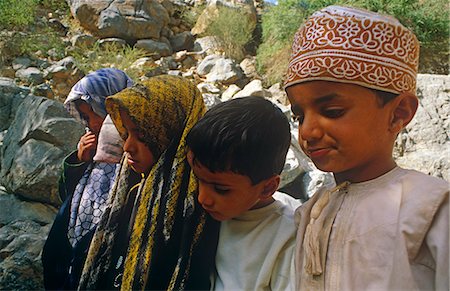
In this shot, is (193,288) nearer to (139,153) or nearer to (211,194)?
(211,194)

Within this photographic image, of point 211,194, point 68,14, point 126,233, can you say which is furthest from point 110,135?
point 68,14

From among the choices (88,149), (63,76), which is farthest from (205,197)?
(63,76)

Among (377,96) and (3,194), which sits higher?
(377,96)

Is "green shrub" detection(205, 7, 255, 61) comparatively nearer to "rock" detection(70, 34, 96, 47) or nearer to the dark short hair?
"rock" detection(70, 34, 96, 47)

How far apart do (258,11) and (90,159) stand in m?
9.56

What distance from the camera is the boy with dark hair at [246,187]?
0.91 meters

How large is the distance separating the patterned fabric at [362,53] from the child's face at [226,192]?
282 mm

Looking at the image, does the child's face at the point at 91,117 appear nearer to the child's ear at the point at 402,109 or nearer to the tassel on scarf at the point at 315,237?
the tassel on scarf at the point at 315,237

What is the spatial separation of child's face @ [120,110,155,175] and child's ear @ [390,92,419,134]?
27.5 inches

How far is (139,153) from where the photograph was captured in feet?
3.77

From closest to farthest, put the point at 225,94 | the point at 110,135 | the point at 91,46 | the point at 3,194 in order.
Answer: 1. the point at 110,135
2. the point at 3,194
3. the point at 225,94
4. the point at 91,46

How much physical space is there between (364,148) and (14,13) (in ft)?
26.4

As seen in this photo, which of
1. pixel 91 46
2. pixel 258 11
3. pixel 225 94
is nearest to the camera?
pixel 225 94

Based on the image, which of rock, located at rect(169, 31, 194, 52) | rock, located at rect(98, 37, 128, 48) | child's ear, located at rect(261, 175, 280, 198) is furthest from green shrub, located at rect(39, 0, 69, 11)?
child's ear, located at rect(261, 175, 280, 198)
